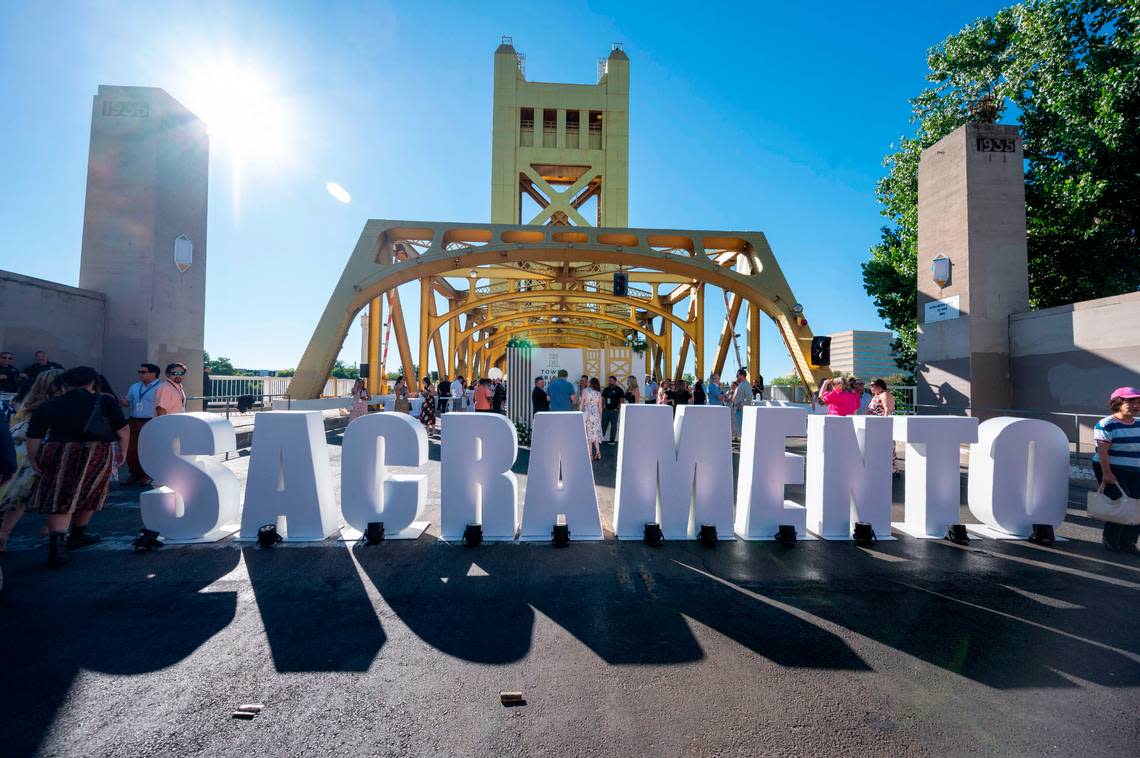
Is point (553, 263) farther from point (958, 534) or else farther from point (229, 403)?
point (958, 534)

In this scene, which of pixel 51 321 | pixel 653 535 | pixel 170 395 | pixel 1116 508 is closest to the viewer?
pixel 1116 508

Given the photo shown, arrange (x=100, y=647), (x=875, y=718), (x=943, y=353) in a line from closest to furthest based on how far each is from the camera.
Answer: (x=875, y=718) < (x=100, y=647) < (x=943, y=353)

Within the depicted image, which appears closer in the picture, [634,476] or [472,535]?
[472,535]

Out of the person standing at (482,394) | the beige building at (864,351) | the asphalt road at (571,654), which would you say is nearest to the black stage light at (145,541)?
the asphalt road at (571,654)

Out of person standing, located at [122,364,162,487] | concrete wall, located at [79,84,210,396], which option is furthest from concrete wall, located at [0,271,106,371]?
person standing, located at [122,364,162,487]

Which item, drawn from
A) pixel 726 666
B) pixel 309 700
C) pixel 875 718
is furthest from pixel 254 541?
pixel 875 718

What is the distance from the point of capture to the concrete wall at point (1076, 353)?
8.57 m

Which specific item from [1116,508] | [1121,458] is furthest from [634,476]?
[1121,458]

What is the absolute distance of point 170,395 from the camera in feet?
21.7

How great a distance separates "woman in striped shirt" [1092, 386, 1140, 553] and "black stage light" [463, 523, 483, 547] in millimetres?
5197

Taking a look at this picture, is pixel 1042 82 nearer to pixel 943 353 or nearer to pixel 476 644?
pixel 943 353

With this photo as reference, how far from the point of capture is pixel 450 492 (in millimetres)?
4465

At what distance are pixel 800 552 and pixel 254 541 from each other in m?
4.65

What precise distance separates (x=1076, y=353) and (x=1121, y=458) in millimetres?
6818
